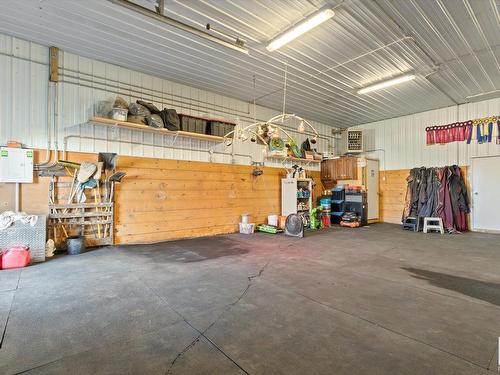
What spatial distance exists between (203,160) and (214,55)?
262cm

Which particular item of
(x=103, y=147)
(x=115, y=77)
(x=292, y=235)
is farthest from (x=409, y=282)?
(x=115, y=77)

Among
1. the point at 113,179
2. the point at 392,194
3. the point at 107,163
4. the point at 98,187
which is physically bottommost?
the point at 392,194

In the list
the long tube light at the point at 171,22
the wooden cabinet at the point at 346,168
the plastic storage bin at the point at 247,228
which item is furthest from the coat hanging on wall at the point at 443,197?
the long tube light at the point at 171,22

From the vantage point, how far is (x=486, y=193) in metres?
7.32

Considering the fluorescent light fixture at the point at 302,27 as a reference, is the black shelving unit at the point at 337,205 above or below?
below

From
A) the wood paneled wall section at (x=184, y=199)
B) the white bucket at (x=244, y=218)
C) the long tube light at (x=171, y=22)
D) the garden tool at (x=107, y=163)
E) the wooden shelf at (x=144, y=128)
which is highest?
the long tube light at (x=171, y=22)

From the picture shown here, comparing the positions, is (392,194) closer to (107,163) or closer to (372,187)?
(372,187)

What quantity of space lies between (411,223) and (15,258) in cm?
931

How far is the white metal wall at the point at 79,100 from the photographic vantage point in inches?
176

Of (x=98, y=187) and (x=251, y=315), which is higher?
(x=98, y=187)

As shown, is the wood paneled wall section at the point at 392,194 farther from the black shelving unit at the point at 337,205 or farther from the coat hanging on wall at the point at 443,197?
the black shelving unit at the point at 337,205

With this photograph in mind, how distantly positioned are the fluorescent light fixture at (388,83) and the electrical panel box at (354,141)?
10.2 ft

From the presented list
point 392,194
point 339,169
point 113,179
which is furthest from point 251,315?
point 392,194

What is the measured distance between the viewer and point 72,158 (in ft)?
16.2
